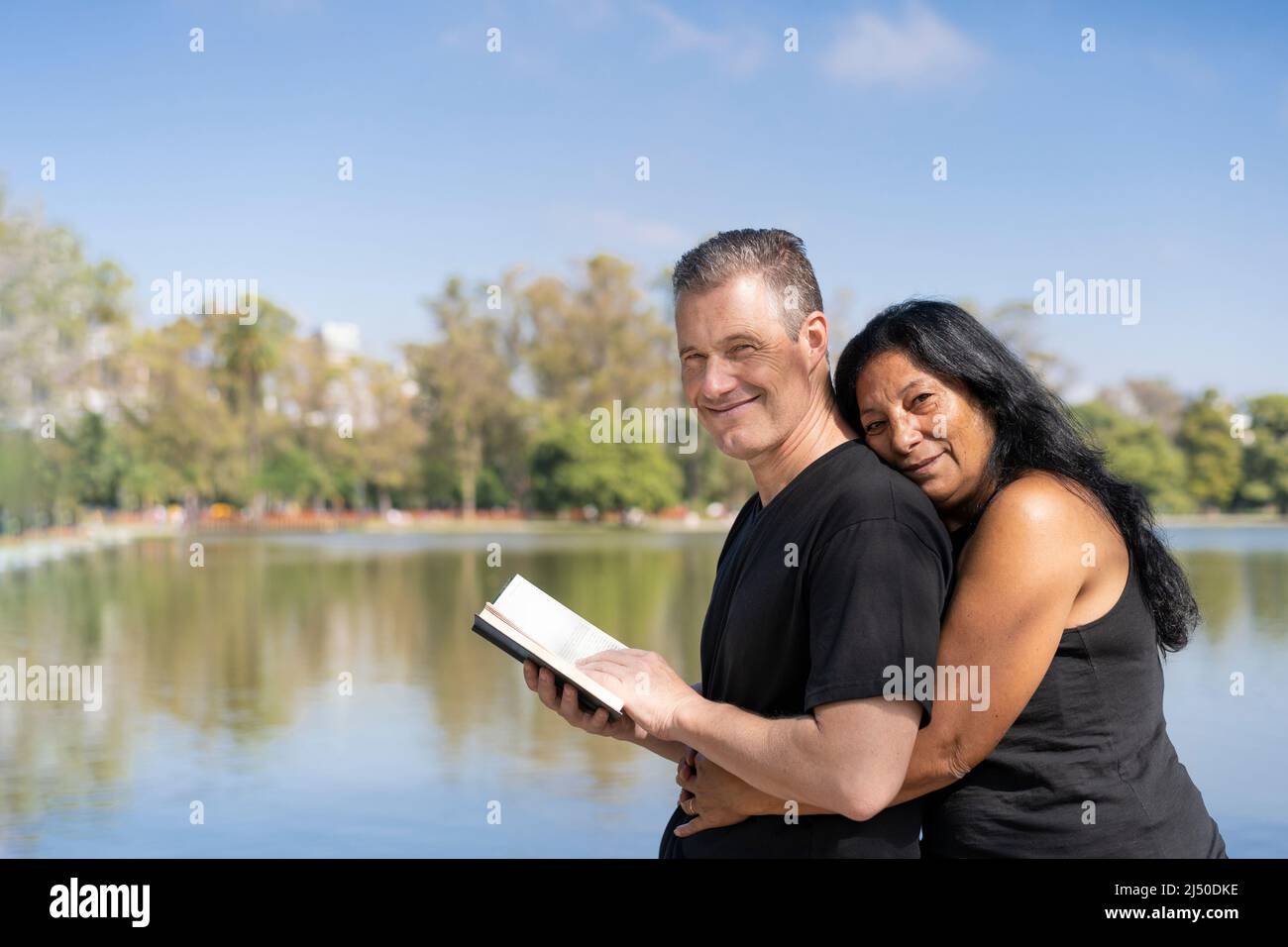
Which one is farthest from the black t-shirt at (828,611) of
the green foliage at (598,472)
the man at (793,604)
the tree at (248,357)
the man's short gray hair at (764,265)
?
the tree at (248,357)

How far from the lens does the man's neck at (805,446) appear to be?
181cm

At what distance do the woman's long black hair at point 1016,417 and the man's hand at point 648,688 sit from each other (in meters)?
0.48

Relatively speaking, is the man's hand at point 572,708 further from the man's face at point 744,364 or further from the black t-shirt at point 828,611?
the man's face at point 744,364

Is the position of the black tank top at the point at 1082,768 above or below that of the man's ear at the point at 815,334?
below

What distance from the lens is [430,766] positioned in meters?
7.95

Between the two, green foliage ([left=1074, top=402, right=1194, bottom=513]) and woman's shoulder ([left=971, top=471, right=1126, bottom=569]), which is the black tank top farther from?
green foliage ([left=1074, top=402, right=1194, bottom=513])

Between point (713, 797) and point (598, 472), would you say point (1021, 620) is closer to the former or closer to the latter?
point (713, 797)

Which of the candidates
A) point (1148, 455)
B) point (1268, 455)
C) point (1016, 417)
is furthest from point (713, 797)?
point (1268, 455)

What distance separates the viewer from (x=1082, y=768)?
5.82 feet

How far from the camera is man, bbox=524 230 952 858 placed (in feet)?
5.21

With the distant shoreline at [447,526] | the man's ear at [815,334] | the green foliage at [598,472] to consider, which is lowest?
the distant shoreline at [447,526]
